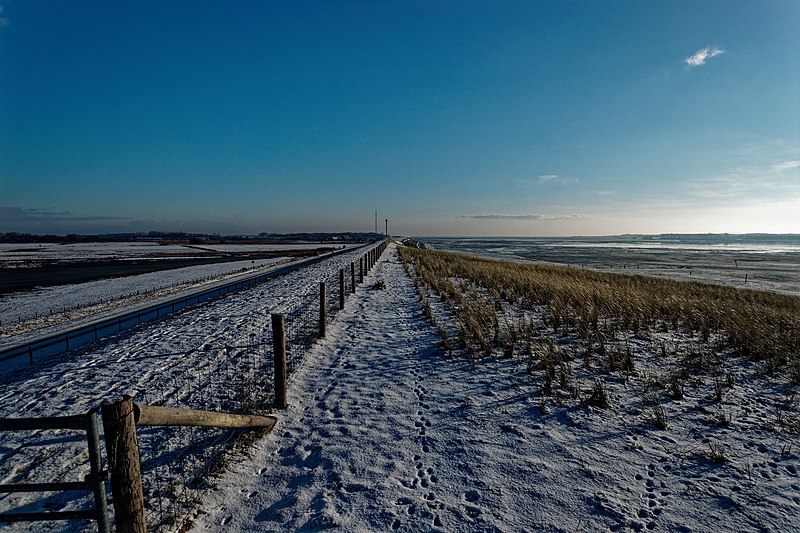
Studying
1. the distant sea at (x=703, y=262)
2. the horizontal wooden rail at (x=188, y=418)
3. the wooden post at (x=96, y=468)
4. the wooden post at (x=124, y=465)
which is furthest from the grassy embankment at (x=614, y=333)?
the distant sea at (x=703, y=262)

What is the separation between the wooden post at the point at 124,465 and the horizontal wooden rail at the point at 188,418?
0.09 meters

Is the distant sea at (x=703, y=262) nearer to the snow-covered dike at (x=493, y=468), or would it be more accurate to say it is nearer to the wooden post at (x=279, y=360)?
the snow-covered dike at (x=493, y=468)

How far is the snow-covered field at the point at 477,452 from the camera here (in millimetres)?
3467

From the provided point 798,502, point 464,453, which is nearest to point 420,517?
point 464,453

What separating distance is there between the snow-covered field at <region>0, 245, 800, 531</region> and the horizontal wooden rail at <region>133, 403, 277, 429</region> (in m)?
0.34

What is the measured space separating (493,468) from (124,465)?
345 cm

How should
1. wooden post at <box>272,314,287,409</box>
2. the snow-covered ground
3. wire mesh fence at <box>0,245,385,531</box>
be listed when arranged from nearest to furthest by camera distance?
wire mesh fence at <box>0,245,385,531</box>
wooden post at <box>272,314,287,409</box>
the snow-covered ground

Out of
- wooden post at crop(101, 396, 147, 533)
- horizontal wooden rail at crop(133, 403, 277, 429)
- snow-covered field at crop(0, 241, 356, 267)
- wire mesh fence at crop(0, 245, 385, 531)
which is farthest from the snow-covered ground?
snow-covered field at crop(0, 241, 356, 267)

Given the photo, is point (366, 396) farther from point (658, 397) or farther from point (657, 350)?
point (657, 350)

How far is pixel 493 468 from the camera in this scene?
13.7 ft

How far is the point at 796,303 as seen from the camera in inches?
567

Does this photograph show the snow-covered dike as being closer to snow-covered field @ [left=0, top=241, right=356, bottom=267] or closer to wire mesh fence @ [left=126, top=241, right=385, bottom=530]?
wire mesh fence @ [left=126, top=241, right=385, bottom=530]

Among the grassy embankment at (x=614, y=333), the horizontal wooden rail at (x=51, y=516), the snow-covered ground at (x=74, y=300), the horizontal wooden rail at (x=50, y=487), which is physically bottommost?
the snow-covered ground at (x=74, y=300)

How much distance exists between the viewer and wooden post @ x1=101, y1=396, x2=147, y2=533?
2.36 metres
